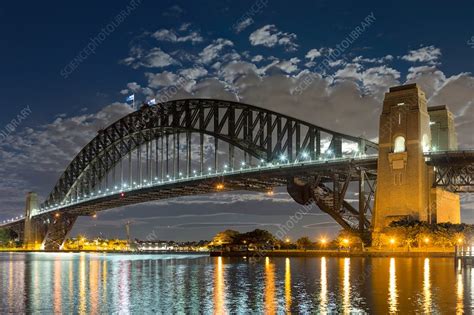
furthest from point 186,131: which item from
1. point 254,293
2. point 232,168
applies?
point 254,293

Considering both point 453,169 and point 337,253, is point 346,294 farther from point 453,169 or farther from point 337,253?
point 337,253

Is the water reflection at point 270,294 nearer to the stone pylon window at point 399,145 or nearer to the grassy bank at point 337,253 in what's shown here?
the grassy bank at point 337,253


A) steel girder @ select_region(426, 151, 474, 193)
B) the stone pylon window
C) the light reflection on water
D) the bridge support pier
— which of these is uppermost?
the stone pylon window

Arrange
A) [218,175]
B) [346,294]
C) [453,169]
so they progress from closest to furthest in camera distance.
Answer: [346,294] → [453,169] → [218,175]

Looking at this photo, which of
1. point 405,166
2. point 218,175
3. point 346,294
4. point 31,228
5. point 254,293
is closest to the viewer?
point 346,294

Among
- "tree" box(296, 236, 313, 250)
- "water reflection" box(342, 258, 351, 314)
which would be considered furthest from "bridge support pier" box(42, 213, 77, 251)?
"water reflection" box(342, 258, 351, 314)

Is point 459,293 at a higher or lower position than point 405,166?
lower

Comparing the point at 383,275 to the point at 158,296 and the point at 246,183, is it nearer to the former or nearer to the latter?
the point at 158,296

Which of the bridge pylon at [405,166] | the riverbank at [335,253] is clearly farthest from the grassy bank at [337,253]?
the bridge pylon at [405,166]

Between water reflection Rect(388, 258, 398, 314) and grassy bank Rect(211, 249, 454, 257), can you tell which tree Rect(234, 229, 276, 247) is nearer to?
grassy bank Rect(211, 249, 454, 257)

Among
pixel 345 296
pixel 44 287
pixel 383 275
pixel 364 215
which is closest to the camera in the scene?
pixel 345 296

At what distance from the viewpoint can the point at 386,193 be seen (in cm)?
7775

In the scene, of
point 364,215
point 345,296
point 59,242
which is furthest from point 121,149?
point 345,296

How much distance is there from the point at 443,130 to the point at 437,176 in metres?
9.49
